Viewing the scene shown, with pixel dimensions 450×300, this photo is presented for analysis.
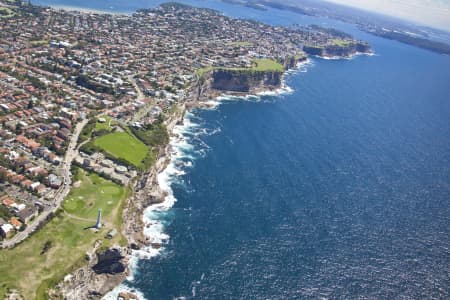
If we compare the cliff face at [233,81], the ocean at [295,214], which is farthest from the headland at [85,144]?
the ocean at [295,214]

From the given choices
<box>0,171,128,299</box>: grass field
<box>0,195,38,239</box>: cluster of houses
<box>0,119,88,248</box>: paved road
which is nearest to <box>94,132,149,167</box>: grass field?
<box>0,119,88,248</box>: paved road

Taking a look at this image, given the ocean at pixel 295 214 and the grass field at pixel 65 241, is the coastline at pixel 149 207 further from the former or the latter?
the grass field at pixel 65 241

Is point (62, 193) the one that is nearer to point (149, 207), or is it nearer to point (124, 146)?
point (149, 207)

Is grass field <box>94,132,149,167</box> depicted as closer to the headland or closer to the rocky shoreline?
the headland

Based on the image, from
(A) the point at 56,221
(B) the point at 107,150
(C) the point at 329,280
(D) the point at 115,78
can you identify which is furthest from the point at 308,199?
(D) the point at 115,78

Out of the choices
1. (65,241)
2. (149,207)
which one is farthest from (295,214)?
(65,241)

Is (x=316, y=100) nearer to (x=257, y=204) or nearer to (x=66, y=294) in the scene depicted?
(x=257, y=204)
